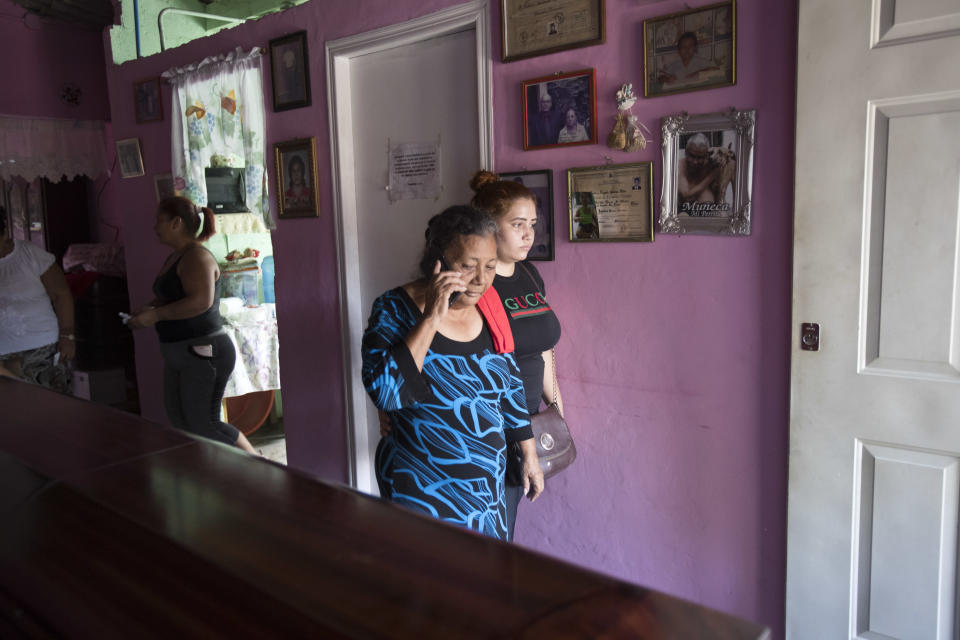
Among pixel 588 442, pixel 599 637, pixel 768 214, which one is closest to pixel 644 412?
pixel 588 442

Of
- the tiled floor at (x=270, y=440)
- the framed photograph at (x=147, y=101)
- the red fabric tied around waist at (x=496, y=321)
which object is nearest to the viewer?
the red fabric tied around waist at (x=496, y=321)

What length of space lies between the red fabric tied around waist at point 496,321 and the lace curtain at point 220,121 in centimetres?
192

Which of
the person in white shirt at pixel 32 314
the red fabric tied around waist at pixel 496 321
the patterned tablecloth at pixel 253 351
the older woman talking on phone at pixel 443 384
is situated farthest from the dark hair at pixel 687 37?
the person in white shirt at pixel 32 314

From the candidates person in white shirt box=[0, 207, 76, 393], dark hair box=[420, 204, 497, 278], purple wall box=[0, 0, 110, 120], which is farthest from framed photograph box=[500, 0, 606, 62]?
purple wall box=[0, 0, 110, 120]

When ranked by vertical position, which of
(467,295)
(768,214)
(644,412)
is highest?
(768,214)

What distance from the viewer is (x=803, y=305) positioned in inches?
73.5

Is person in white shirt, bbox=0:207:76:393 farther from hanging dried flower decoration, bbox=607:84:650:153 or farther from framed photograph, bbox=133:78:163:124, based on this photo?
hanging dried flower decoration, bbox=607:84:650:153

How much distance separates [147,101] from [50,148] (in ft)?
6.31

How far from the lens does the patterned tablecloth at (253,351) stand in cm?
426

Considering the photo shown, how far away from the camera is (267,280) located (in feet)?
16.7

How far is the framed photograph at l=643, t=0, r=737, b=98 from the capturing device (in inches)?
75.4

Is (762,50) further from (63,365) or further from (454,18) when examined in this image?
(63,365)

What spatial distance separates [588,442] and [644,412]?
25cm

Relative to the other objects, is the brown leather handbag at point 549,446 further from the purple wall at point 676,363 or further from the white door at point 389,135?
the white door at point 389,135
